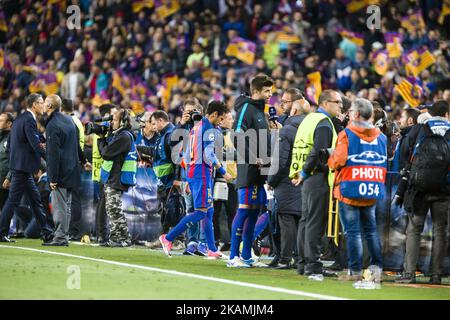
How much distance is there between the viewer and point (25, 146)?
15039 millimetres

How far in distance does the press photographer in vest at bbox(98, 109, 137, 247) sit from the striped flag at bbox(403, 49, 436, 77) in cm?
700

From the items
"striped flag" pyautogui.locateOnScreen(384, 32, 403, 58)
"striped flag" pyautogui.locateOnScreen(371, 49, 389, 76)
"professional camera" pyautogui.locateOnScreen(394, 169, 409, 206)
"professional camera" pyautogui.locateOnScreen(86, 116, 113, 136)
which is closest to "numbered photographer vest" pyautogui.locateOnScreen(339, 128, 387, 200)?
"professional camera" pyautogui.locateOnScreen(394, 169, 409, 206)

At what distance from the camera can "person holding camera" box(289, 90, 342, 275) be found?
1054 cm

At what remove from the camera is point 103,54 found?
86.2 feet

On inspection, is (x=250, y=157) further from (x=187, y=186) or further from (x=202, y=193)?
(x=187, y=186)

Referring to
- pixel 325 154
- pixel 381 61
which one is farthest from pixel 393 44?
pixel 325 154

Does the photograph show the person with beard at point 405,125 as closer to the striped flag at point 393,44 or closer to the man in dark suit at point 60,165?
the man in dark suit at point 60,165

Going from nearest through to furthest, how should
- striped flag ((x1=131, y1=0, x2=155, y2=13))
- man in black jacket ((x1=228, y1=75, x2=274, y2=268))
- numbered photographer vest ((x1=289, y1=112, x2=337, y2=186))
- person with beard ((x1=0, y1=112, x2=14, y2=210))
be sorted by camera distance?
numbered photographer vest ((x1=289, y1=112, x2=337, y2=186)) → man in black jacket ((x1=228, y1=75, x2=274, y2=268)) → person with beard ((x1=0, y1=112, x2=14, y2=210)) → striped flag ((x1=131, y1=0, x2=155, y2=13))

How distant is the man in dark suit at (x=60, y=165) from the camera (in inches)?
566

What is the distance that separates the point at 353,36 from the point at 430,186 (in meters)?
12.0

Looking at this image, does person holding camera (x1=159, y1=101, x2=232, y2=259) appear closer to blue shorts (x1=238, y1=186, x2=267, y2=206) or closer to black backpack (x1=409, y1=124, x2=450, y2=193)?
blue shorts (x1=238, y1=186, x2=267, y2=206)
